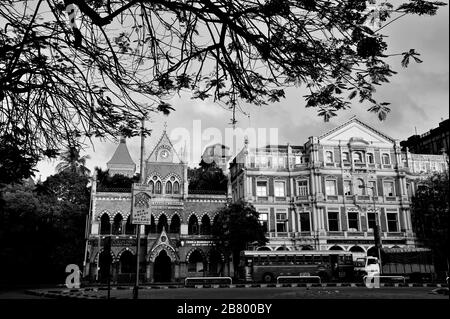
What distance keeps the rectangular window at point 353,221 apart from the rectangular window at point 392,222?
299 centimetres

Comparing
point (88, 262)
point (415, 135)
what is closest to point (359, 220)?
point (415, 135)

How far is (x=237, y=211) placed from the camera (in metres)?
33.1

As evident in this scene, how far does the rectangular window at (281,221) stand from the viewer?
37094mm

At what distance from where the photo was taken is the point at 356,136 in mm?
39156

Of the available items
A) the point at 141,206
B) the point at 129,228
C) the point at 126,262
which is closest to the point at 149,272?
the point at 126,262

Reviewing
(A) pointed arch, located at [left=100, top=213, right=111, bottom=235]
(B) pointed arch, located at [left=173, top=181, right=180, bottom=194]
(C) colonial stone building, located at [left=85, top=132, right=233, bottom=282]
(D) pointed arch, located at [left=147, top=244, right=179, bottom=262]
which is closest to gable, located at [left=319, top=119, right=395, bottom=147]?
(C) colonial stone building, located at [left=85, top=132, right=233, bottom=282]

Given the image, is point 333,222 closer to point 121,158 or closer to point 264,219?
point 264,219

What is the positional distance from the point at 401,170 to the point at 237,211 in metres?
16.3

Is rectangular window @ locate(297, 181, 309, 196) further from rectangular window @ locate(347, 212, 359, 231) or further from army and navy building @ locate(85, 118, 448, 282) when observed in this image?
rectangular window @ locate(347, 212, 359, 231)

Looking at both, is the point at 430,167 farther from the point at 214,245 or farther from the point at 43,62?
the point at 43,62

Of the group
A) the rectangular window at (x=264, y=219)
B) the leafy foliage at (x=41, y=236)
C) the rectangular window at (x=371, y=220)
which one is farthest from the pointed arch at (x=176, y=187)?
the rectangular window at (x=371, y=220)

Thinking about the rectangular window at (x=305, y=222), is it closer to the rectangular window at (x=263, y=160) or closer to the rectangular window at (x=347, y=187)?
the rectangular window at (x=347, y=187)

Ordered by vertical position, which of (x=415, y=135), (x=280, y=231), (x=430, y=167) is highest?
(x=415, y=135)
